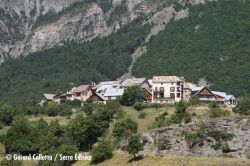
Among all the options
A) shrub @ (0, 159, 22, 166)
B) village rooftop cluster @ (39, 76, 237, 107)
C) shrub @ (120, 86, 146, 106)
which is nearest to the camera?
shrub @ (0, 159, 22, 166)

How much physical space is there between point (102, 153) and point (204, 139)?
17153 millimetres

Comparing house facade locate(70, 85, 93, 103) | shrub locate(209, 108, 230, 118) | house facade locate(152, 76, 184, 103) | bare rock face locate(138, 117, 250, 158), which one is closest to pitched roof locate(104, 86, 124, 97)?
house facade locate(70, 85, 93, 103)

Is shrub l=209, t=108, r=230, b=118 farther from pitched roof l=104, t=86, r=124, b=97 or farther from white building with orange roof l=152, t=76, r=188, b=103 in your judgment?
pitched roof l=104, t=86, r=124, b=97

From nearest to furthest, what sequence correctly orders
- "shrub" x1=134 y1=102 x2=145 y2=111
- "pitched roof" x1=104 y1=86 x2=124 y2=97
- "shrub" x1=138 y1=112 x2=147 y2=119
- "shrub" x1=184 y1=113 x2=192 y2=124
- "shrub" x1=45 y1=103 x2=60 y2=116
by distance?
"shrub" x1=184 y1=113 x2=192 y2=124 < "shrub" x1=138 y1=112 x2=147 y2=119 < "shrub" x1=134 y1=102 x2=145 y2=111 < "shrub" x1=45 y1=103 x2=60 y2=116 < "pitched roof" x1=104 y1=86 x2=124 y2=97

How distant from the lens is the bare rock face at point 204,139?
351 feet

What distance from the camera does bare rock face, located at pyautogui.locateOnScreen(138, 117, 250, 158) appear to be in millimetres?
107000

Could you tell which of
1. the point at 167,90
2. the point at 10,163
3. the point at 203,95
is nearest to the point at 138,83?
the point at 167,90

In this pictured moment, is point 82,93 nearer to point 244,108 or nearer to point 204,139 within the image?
point 244,108

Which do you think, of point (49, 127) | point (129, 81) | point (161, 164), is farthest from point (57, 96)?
point (161, 164)

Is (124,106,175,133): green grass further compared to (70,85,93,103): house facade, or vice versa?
(70,85,93,103): house facade

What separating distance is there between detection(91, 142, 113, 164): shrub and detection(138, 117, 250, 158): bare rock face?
234 inches

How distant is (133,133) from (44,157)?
16.9m

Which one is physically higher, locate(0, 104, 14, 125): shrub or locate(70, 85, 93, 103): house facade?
locate(70, 85, 93, 103): house facade

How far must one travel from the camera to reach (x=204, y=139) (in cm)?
11031
